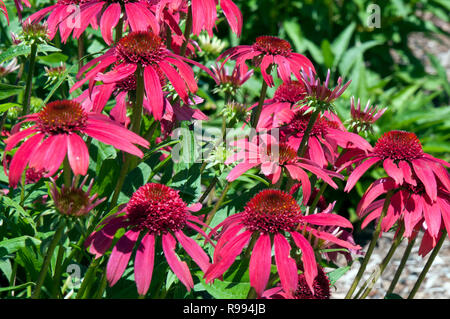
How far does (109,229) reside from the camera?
95cm

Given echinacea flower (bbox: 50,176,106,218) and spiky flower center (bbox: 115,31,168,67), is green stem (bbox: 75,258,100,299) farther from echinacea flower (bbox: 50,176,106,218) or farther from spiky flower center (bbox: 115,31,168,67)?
spiky flower center (bbox: 115,31,168,67)

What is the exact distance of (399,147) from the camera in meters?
1.13

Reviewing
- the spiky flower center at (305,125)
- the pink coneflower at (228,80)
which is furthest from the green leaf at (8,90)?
the spiky flower center at (305,125)

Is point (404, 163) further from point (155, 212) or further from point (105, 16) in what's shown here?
point (105, 16)

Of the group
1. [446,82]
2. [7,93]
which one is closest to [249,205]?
[7,93]

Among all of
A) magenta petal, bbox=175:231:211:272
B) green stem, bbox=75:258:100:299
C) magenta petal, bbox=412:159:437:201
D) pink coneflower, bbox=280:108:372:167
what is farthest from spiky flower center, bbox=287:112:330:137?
green stem, bbox=75:258:100:299

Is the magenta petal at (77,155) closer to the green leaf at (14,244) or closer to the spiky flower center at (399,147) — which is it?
the green leaf at (14,244)

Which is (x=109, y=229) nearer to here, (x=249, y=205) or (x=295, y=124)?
(x=249, y=205)

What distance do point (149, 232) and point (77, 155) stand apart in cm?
19

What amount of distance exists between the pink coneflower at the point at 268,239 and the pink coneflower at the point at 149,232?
0.13 ft

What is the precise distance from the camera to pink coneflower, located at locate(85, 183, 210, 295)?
89 cm

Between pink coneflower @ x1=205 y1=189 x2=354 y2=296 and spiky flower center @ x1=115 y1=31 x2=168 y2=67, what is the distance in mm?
317

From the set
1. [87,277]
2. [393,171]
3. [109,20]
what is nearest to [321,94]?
[393,171]

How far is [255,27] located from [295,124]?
235cm
